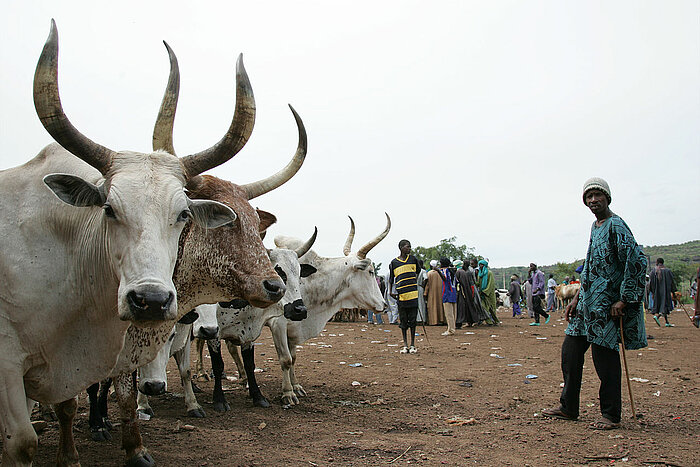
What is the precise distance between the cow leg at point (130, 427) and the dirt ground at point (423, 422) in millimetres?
248

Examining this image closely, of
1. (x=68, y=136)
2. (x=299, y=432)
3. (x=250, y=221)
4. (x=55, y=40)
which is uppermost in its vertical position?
(x=55, y=40)

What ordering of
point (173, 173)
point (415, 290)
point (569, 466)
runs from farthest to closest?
point (415, 290), point (569, 466), point (173, 173)

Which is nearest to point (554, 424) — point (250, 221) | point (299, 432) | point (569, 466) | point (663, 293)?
point (569, 466)

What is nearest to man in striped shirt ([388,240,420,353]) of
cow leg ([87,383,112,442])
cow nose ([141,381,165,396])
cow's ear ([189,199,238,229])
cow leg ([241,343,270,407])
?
cow leg ([241,343,270,407])

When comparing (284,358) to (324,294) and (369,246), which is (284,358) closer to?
(324,294)

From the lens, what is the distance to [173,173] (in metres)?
2.96

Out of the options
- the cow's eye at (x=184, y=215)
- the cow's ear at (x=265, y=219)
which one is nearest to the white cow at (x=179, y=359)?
the cow's ear at (x=265, y=219)

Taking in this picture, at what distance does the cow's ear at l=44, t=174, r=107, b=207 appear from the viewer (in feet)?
8.55

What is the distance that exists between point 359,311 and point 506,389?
13576 millimetres

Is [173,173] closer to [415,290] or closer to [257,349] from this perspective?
[415,290]

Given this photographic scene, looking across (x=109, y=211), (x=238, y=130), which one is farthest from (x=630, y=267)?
(x=109, y=211)

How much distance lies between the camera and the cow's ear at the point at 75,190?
8.55 ft

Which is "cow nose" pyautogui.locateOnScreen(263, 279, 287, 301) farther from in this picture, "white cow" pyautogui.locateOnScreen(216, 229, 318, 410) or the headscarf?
the headscarf

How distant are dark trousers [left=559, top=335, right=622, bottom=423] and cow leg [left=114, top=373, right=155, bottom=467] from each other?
356cm
